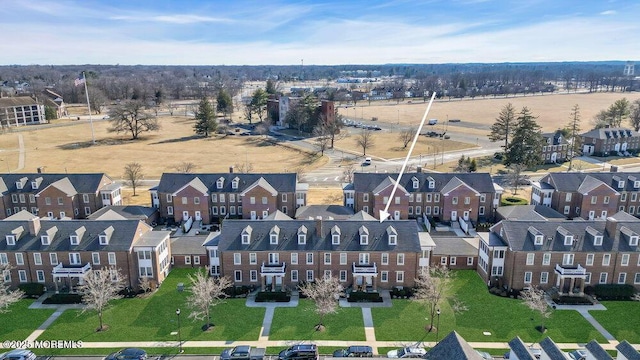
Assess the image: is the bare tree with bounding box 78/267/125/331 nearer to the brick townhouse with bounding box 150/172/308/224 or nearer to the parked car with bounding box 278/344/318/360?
the parked car with bounding box 278/344/318/360

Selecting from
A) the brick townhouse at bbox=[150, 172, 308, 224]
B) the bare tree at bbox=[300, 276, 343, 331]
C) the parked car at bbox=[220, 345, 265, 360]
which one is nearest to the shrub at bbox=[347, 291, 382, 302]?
the bare tree at bbox=[300, 276, 343, 331]

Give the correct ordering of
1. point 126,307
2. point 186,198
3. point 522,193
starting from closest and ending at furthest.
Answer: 1. point 126,307
2. point 186,198
3. point 522,193

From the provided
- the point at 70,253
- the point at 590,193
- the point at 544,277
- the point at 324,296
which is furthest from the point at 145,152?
the point at 544,277

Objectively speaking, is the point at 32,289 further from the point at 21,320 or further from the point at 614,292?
the point at 614,292

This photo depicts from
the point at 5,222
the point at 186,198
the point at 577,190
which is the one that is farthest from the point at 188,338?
the point at 577,190

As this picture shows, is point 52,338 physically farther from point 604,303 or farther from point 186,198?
point 604,303

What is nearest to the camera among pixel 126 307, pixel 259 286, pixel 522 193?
pixel 126 307
